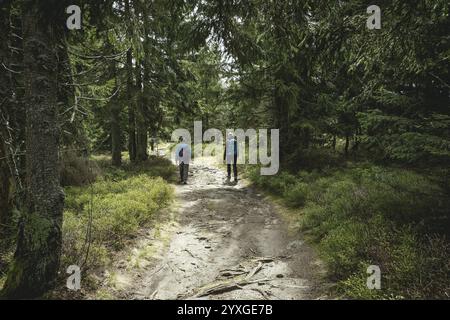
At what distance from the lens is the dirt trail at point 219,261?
230 inches

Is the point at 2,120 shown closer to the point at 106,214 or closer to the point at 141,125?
the point at 106,214

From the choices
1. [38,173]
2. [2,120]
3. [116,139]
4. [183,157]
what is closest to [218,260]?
[38,173]

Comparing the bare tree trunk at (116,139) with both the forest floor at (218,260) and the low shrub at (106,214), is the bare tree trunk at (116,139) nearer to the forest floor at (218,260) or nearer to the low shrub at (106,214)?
the low shrub at (106,214)

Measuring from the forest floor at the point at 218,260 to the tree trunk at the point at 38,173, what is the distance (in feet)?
3.52

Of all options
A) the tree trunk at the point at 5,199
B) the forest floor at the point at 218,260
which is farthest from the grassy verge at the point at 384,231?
the tree trunk at the point at 5,199

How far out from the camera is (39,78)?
514cm

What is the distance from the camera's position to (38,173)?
519cm

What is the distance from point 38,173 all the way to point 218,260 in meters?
4.08

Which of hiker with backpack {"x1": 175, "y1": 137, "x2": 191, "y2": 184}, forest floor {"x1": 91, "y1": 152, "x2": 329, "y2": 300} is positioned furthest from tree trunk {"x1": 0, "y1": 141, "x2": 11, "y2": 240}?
hiker with backpack {"x1": 175, "y1": 137, "x2": 191, "y2": 184}

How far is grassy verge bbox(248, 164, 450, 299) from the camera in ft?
16.7

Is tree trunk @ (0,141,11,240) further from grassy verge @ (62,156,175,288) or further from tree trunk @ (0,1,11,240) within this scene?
grassy verge @ (62,156,175,288)

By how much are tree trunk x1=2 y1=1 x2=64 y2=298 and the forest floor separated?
1.07 meters
